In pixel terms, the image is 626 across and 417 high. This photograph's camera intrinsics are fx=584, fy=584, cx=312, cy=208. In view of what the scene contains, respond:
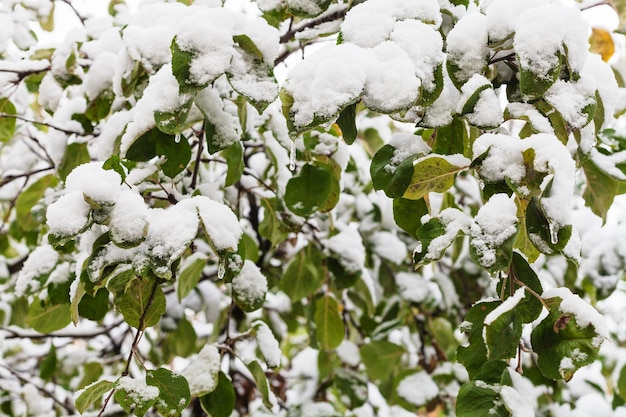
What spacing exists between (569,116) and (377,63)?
0.67 feet

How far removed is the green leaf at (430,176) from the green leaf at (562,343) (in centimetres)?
17

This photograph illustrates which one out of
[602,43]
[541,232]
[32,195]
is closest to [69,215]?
[541,232]

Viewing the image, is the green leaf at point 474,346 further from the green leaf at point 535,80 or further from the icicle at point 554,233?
the green leaf at point 535,80

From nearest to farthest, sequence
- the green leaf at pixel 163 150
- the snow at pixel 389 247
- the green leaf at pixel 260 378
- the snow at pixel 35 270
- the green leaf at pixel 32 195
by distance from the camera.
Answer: the green leaf at pixel 163 150, the green leaf at pixel 260 378, the snow at pixel 35 270, the green leaf at pixel 32 195, the snow at pixel 389 247

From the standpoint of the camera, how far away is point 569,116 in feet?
1.97

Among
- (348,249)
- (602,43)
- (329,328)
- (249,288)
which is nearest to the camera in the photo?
(249,288)

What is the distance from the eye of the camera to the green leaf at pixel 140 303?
0.73 m

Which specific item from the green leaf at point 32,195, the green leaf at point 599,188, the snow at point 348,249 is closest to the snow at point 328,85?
the green leaf at point 599,188

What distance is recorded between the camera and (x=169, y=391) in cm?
70

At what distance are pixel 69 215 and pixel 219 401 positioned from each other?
378 millimetres

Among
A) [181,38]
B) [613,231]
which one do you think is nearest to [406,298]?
[613,231]

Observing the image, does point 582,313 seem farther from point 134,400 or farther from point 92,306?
point 92,306

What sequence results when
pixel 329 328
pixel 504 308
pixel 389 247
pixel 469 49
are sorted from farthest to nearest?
pixel 389 247 < pixel 329 328 < pixel 469 49 < pixel 504 308

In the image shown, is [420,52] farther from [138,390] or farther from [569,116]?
[138,390]
